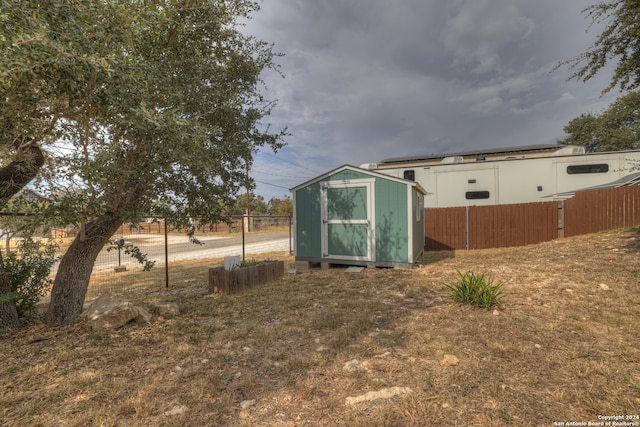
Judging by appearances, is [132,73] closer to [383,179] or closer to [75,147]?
[75,147]

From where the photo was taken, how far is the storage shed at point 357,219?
7.59 metres

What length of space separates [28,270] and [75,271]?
74 cm

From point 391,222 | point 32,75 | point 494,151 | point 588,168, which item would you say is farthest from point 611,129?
point 32,75

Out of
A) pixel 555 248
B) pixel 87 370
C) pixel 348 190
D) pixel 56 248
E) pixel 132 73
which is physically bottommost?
pixel 87 370

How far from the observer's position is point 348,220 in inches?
313

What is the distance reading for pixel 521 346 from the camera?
3080 mm

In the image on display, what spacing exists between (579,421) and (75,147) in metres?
5.85

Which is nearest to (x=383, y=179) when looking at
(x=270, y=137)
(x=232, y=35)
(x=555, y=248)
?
(x=270, y=137)

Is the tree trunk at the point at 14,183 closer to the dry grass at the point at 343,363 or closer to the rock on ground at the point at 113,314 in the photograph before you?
the dry grass at the point at 343,363

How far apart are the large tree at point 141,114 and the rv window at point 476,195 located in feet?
36.0

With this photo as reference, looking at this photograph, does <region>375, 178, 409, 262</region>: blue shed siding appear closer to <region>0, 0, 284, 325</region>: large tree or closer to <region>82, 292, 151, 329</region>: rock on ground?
<region>0, 0, 284, 325</region>: large tree

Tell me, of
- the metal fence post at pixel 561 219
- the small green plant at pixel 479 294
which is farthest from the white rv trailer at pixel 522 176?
the small green plant at pixel 479 294

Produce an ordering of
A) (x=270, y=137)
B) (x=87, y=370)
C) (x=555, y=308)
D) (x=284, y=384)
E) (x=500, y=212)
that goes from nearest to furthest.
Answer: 1. (x=284, y=384)
2. (x=87, y=370)
3. (x=555, y=308)
4. (x=270, y=137)
5. (x=500, y=212)

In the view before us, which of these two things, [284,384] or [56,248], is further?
[56,248]
